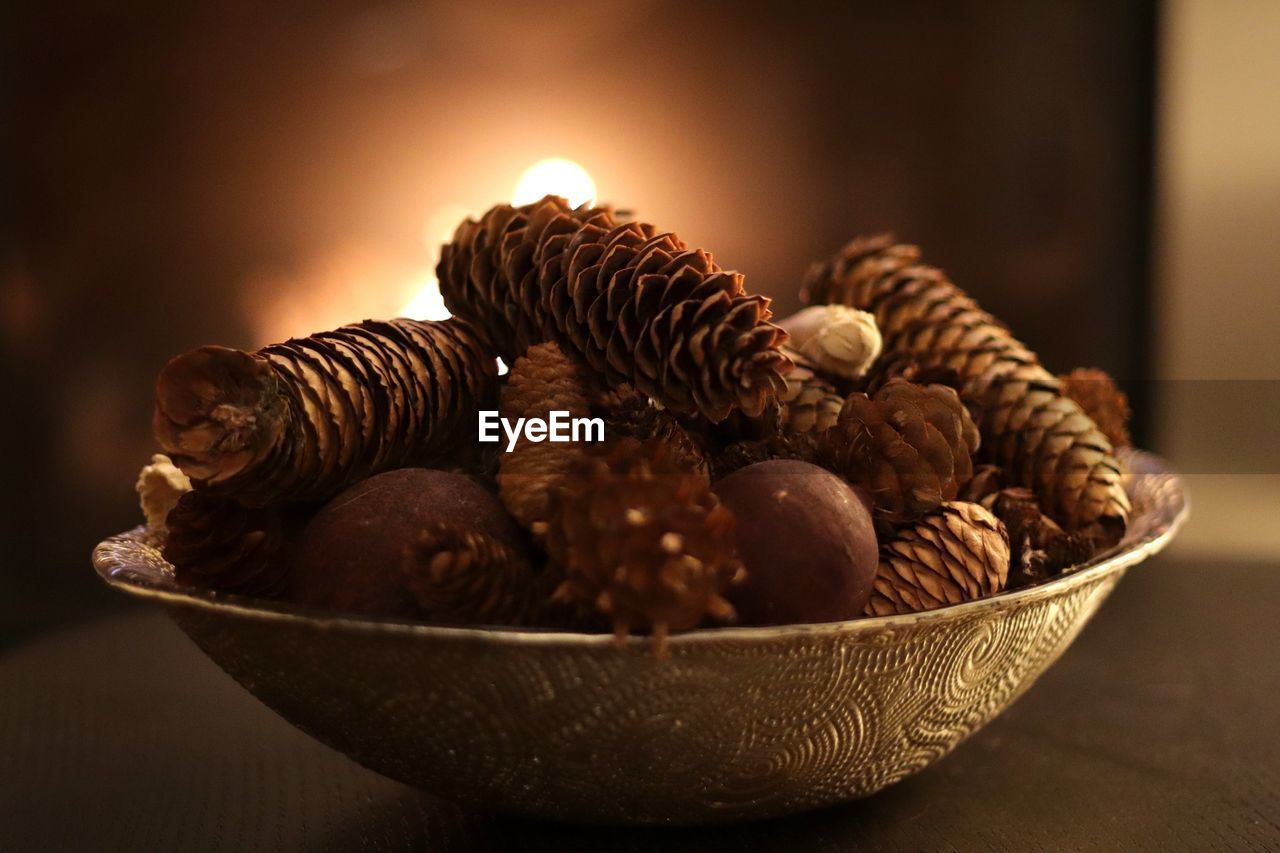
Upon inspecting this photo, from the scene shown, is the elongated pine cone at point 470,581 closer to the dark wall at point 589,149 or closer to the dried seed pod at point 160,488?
the dried seed pod at point 160,488

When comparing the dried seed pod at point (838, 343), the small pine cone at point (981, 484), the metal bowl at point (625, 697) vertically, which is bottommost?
the metal bowl at point (625, 697)

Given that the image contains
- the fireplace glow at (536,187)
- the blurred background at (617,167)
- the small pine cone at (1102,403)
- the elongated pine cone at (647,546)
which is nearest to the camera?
the elongated pine cone at (647,546)

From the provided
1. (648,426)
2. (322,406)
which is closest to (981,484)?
(648,426)

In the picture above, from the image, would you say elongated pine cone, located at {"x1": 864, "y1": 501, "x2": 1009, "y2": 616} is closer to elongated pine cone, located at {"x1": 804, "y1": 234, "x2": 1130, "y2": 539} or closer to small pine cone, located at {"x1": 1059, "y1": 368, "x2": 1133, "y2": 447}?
elongated pine cone, located at {"x1": 804, "y1": 234, "x2": 1130, "y2": 539}

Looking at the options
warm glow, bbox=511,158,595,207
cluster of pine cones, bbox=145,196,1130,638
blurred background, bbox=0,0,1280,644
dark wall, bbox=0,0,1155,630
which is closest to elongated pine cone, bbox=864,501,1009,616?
cluster of pine cones, bbox=145,196,1130,638

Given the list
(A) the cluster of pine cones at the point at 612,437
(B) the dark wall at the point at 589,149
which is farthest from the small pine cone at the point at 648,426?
(B) the dark wall at the point at 589,149

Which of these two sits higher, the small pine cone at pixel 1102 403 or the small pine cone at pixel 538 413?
the small pine cone at pixel 538 413

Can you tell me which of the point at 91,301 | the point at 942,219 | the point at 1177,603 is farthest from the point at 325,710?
the point at 942,219
